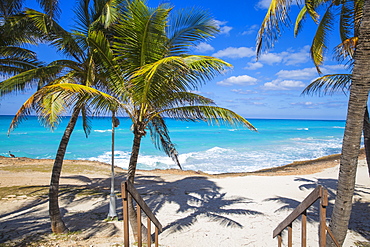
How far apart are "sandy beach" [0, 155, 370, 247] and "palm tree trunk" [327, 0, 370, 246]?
2425mm

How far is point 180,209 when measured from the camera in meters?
8.38

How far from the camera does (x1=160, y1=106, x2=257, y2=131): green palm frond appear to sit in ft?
16.8

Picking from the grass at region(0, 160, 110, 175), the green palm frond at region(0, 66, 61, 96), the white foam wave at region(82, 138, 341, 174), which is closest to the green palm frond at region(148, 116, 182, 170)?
the green palm frond at region(0, 66, 61, 96)

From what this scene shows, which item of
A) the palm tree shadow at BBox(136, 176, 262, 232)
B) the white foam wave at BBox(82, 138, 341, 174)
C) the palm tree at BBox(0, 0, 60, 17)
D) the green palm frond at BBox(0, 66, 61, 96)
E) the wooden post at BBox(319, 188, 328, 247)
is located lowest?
the white foam wave at BBox(82, 138, 341, 174)

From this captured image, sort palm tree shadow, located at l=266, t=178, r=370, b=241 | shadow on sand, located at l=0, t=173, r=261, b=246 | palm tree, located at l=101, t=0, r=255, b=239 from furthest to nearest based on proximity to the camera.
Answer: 1. palm tree shadow, located at l=266, t=178, r=370, b=241
2. shadow on sand, located at l=0, t=173, r=261, b=246
3. palm tree, located at l=101, t=0, r=255, b=239

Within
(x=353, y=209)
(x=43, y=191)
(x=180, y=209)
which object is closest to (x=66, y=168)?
(x=43, y=191)

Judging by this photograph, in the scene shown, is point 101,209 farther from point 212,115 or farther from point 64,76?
point 212,115

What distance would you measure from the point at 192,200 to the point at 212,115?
5.24 metres

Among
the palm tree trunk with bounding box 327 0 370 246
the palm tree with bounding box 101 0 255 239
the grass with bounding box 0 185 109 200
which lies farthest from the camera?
the grass with bounding box 0 185 109 200

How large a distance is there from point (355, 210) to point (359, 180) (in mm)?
4798

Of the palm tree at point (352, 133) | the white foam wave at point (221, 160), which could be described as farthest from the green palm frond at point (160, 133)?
the white foam wave at point (221, 160)

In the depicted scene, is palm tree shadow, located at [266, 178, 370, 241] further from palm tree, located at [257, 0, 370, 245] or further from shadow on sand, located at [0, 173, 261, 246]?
palm tree, located at [257, 0, 370, 245]

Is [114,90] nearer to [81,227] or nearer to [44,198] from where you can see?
[81,227]

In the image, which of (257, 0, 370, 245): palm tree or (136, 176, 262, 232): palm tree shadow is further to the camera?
(136, 176, 262, 232): palm tree shadow
